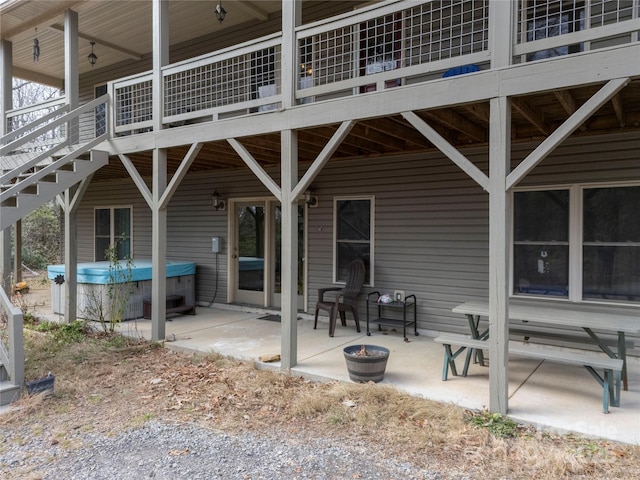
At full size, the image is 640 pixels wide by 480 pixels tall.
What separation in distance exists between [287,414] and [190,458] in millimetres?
915

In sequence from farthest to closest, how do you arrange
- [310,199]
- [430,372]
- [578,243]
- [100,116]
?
[100,116] → [310,199] → [578,243] → [430,372]

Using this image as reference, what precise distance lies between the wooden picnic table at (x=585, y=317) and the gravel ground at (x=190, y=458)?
197 centimetres

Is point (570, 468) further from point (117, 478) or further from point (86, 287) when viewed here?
point (86, 287)

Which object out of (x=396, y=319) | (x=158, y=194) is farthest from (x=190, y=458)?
(x=396, y=319)

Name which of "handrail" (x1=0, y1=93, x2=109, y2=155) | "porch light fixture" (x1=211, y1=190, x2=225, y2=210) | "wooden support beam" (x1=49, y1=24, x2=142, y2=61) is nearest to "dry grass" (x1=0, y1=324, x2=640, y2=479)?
"handrail" (x1=0, y1=93, x2=109, y2=155)

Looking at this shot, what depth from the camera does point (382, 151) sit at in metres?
6.21

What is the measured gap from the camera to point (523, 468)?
9.11ft

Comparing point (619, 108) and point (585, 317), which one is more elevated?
point (619, 108)

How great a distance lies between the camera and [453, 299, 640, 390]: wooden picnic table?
3.76 meters

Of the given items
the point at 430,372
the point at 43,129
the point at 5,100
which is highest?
the point at 5,100

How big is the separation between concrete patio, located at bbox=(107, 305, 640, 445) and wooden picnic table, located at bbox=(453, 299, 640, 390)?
16.7 inches

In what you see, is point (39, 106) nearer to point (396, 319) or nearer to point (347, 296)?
point (347, 296)

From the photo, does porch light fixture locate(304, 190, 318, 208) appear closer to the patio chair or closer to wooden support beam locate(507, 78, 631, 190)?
the patio chair

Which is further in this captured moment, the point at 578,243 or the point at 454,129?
the point at 454,129
